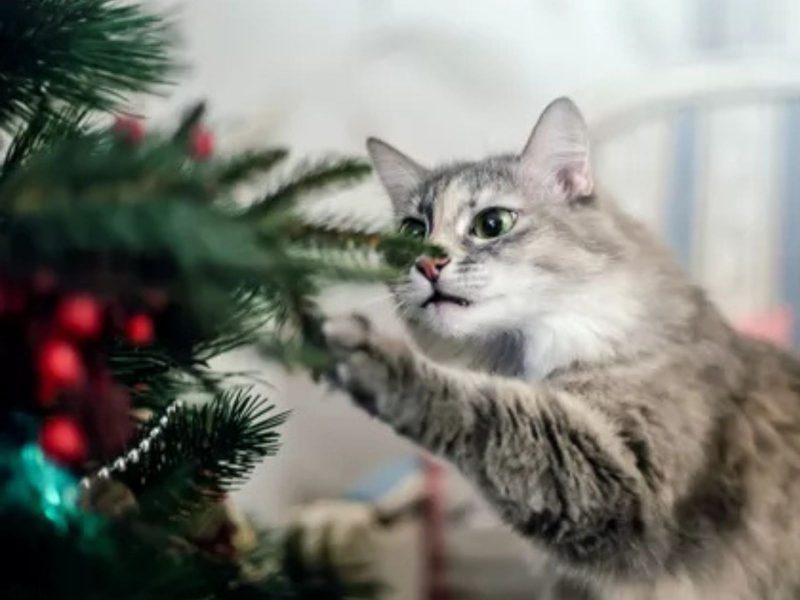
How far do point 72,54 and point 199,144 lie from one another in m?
0.08

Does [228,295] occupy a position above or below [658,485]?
below

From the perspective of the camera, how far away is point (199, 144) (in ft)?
1.61

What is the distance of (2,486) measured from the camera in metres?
0.44

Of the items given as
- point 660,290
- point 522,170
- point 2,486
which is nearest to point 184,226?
point 2,486

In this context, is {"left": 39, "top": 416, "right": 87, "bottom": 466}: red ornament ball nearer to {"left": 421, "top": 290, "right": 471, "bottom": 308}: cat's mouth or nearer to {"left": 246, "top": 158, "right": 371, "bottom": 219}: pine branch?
{"left": 246, "top": 158, "right": 371, "bottom": 219}: pine branch

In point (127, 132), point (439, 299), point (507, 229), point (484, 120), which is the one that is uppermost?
point (484, 120)

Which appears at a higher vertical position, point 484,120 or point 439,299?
point 484,120

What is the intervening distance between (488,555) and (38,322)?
1336 millimetres

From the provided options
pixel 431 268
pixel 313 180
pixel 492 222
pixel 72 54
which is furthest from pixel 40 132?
pixel 492 222

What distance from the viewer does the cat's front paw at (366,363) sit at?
1.97 feet

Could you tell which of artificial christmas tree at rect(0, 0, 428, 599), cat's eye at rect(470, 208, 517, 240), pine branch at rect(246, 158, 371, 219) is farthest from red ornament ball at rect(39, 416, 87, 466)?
cat's eye at rect(470, 208, 517, 240)

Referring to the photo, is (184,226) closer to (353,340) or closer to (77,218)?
(77,218)

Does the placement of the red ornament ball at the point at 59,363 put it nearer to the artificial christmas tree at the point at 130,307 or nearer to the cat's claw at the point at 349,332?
the artificial christmas tree at the point at 130,307

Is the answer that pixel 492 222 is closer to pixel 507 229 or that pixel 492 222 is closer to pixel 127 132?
pixel 507 229
